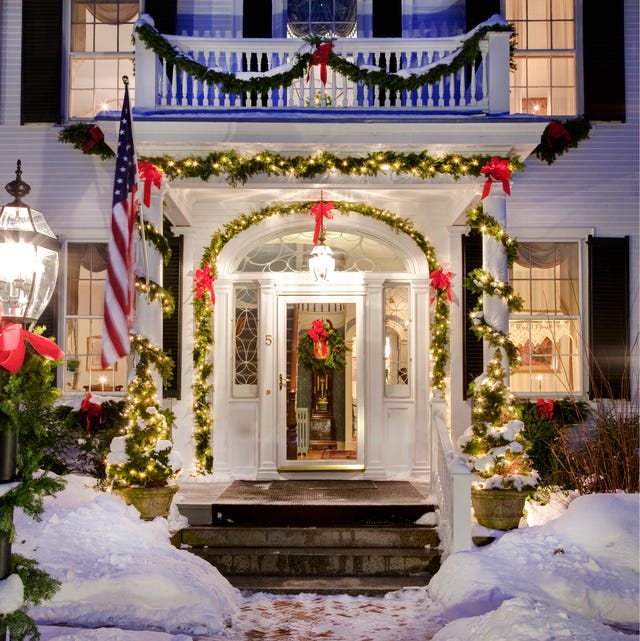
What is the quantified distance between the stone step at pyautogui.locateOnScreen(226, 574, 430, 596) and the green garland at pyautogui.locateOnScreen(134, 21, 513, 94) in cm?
474

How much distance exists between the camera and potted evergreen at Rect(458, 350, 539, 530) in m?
8.23

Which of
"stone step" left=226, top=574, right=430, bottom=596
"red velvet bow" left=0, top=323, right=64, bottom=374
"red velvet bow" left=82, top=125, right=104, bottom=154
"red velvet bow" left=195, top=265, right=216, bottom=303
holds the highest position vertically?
"red velvet bow" left=82, top=125, right=104, bottom=154

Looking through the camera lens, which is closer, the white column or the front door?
the white column

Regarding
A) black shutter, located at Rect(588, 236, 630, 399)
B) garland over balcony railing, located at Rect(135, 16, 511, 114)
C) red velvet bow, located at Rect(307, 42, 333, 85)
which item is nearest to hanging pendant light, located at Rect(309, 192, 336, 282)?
garland over balcony railing, located at Rect(135, 16, 511, 114)

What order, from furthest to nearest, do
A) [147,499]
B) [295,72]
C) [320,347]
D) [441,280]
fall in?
1. [320,347]
2. [441,280]
3. [295,72]
4. [147,499]

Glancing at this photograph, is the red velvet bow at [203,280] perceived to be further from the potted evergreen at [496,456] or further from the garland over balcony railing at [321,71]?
the potted evergreen at [496,456]

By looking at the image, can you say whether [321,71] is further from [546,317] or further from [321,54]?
[546,317]

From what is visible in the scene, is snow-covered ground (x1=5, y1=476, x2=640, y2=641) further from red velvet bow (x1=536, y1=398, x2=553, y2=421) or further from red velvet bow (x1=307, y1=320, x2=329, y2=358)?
red velvet bow (x1=307, y1=320, x2=329, y2=358)

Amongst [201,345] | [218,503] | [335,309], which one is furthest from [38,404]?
[335,309]

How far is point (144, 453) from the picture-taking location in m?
8.30

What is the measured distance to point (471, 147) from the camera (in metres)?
8.59

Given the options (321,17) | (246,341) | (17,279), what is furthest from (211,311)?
(17,279)

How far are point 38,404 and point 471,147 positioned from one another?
5.43 m

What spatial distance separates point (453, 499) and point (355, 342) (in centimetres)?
386
